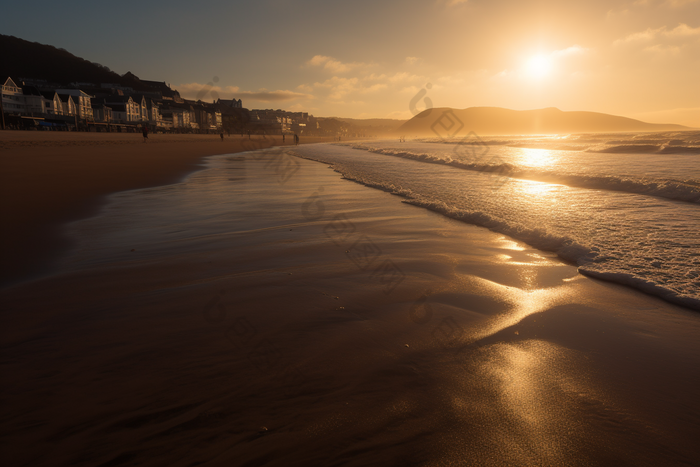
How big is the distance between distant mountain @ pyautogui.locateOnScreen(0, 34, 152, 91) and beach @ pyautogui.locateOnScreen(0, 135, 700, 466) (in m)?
160

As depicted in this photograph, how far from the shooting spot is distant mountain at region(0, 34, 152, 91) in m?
121

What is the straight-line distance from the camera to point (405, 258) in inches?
198

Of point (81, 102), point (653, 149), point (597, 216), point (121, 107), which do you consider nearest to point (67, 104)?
point (81, 102)

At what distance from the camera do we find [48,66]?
127 m

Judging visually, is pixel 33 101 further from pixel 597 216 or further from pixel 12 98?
pixel 597 216

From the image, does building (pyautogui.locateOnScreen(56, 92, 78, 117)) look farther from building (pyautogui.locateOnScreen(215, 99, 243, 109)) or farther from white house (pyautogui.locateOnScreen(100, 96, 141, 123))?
building (pyautogui.locateOnScreen(215, 99, 243, 109))

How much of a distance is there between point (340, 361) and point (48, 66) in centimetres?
17385

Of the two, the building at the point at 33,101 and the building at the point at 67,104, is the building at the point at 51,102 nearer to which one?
the building at the point at 33,101

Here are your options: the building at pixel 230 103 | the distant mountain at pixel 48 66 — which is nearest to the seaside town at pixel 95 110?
the distant mountain at pixel 48 66

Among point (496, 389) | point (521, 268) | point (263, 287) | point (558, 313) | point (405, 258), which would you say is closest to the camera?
point (496, 389)

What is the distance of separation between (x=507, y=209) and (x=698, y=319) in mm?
4955

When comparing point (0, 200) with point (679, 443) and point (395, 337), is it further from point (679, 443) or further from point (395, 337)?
point (679, 443)

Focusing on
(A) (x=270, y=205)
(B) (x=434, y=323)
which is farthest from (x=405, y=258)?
(A) (x=270, y=205)

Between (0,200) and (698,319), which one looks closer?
(698,319)
